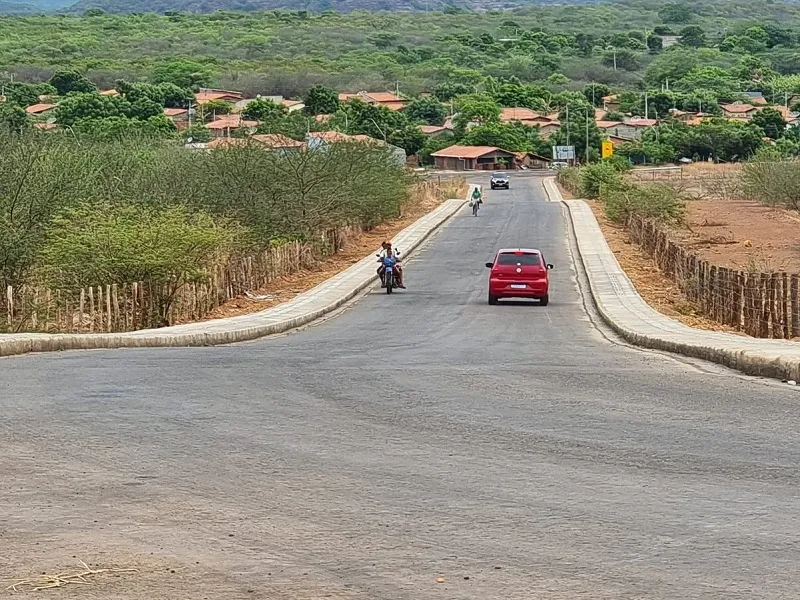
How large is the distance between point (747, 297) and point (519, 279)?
10.3m

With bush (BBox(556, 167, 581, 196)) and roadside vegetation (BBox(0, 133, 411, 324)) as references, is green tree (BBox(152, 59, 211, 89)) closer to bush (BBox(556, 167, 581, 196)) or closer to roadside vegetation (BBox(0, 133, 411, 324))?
bush (BBox(556, 167, 581, 196))

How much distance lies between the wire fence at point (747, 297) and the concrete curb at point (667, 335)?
1.19 metres

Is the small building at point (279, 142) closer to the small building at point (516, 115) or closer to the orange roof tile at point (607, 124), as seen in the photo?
the small building at point (516, 115)

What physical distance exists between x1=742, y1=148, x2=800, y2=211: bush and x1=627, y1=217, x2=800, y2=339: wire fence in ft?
146

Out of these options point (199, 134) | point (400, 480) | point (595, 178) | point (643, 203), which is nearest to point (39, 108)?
point (199, 134)

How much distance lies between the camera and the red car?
34.4 m

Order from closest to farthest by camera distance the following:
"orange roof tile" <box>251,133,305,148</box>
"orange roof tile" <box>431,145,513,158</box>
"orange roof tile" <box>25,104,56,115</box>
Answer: "orange roof tile" <box>251,133,305,148</box> → "orange roof tile" <box>25,104,56,115</box> → "orange roof tile" <box>431,145,513,158</box>

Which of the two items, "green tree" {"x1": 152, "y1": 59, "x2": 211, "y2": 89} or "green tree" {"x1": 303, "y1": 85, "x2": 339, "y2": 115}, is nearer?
"green tree" {"x1": 303, "y1": 85, "x2": 339, "y2": 115}

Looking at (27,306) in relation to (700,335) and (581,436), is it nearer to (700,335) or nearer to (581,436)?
(700,335)

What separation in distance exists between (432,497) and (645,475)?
1671 millimetres

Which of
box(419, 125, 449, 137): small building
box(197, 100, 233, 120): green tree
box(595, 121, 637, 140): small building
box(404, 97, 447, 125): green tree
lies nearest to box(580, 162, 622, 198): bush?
box(419, 125, 449, 137): small building

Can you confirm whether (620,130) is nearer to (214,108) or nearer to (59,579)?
(214,108)

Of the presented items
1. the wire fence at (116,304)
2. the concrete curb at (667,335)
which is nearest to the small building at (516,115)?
the concrete curb at (667,335)

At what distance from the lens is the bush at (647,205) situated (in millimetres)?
63875
